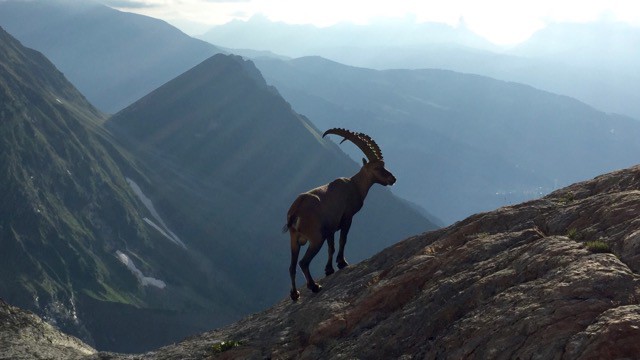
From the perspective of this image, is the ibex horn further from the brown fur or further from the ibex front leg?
the ibex front leg

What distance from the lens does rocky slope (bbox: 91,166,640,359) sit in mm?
10930

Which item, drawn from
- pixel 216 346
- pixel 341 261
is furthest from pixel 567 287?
pixel 341 261

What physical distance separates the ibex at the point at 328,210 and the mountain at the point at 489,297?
4.18 ft

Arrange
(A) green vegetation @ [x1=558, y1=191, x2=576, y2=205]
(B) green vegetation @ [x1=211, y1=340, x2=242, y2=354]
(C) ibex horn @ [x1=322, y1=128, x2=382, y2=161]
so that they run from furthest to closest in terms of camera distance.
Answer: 1. (C) ibex horn @ [x1=322, y1=128, x2=382, y2=161]
2. (A) green vegetation @ [x1=558, y1=191, x2=576, y2=205]
3. (B) green vegetation @ [x1=211, y1=340, x2=242, y2=354]

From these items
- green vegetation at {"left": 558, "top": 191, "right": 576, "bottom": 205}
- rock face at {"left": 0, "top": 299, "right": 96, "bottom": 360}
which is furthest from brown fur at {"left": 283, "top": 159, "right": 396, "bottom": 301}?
rock face at {"left": 0, "top": 299, "right": 96, "bottom": 360}

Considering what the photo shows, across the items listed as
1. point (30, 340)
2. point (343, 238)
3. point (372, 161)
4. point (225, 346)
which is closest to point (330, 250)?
point (343, 238)

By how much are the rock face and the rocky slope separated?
9.61 ft

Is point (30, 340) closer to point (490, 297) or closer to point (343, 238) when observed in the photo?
point (343, 238)

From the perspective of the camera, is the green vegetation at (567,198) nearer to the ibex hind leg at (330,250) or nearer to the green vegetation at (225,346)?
the ibex hind leg at (330,250)

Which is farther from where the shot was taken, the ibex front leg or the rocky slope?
the ibex front leg

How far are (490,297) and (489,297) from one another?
56 millimetres

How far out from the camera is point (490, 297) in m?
13.2

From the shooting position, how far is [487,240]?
1639 centimetres

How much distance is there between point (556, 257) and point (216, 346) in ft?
29.8
